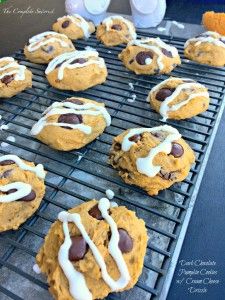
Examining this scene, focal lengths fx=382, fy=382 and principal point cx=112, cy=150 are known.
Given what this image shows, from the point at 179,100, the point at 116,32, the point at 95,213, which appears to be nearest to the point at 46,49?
the point at 116,32

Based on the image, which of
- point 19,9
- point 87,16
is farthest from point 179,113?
point 19,9

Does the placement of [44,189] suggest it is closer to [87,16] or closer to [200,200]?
[200,200]

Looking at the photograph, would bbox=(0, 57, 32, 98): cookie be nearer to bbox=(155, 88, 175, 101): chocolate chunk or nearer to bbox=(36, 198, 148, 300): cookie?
bbox=(155, 88, 175, 101): chocolate chunk

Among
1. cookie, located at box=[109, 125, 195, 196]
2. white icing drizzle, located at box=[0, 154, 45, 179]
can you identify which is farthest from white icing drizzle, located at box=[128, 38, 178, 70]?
white icing drizzle, located at box=[0, 154, 45, 179]

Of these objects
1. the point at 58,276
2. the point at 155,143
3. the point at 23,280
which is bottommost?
the point at 23,280

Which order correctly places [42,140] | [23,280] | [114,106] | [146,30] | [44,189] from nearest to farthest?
[23,280] → [44,189] → [42,140] → [114,106] → [146,30]

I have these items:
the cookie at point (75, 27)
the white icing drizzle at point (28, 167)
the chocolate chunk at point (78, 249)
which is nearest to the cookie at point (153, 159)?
the white icing drizzle at point (28, 167)

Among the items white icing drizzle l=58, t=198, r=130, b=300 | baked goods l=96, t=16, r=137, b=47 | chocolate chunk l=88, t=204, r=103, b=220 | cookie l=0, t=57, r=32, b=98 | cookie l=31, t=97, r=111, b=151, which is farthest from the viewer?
baked goods l=96, t=16, r=137, b=47

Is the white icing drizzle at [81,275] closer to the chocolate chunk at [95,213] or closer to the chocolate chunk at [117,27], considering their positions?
the chocolate chunk at [95,213]
